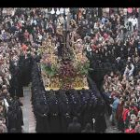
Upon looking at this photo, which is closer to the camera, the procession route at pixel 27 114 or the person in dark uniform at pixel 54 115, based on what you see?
the person in dark uniform at pixel 54 115

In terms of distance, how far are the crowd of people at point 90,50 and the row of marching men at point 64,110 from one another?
17cm

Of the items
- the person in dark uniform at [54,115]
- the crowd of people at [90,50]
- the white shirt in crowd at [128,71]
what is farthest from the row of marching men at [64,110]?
the white shirt in crowd at [128,71]

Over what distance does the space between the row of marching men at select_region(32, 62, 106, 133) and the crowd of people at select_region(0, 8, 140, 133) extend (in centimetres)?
17

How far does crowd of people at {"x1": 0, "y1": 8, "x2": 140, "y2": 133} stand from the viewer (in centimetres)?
1435

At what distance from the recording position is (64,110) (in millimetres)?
13547

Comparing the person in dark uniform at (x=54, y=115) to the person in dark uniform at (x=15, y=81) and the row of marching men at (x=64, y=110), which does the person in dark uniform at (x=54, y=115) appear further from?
the person in dark uniform at (x=15, y=81)

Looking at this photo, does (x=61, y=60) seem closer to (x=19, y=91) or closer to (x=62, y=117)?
(x=19, y=91)

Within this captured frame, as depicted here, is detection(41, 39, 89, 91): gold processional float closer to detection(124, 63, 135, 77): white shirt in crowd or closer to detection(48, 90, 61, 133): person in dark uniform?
detection(124, 63, 135, 77): white shirt in crowd

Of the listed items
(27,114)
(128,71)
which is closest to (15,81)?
(27,114)

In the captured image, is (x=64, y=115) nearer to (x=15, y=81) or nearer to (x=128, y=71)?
(x=15, y=81)

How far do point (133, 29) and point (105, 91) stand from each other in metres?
10.9

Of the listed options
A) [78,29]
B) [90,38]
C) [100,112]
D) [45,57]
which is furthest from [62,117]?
[78,29]

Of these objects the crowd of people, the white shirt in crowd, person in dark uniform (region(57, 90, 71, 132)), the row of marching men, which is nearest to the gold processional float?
the crowd of people

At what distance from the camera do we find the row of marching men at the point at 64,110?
1345 cm
